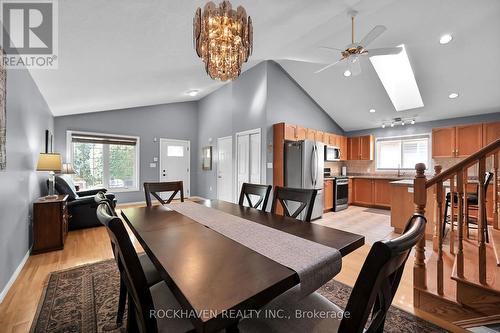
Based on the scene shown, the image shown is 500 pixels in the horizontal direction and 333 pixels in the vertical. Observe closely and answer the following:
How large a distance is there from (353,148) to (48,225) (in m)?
6.99

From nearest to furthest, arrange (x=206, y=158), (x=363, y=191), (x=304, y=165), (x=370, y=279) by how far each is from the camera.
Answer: (x=370, y=279) < (x=304, y=165) < (x=363, y=191) < (x=206, y=158)

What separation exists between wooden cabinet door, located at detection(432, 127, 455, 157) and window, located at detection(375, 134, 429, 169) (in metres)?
0.31

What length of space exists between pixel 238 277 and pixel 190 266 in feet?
0.73

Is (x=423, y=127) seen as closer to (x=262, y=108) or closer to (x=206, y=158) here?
(x=262, y=108)

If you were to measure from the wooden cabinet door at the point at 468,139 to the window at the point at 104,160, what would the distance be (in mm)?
8013

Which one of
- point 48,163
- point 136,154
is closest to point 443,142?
point 48,163

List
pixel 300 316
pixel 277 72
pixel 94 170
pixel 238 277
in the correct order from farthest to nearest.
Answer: pixel 94 170
pixel 277 72
pixel 300 316
pixel 238 277

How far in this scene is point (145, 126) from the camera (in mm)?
6406

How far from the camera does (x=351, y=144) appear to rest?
6.64m

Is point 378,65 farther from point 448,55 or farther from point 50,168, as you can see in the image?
point 50,168

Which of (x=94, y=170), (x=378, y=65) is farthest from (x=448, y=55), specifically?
(x=94, y=170)

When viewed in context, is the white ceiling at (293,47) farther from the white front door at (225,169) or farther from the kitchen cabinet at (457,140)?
the white front door at (225,169)

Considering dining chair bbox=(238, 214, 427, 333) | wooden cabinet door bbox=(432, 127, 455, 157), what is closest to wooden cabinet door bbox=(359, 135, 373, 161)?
wooden cabinet door bbox=(432, 127, 455, 157)

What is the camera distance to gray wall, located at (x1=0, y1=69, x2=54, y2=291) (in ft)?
6.60
